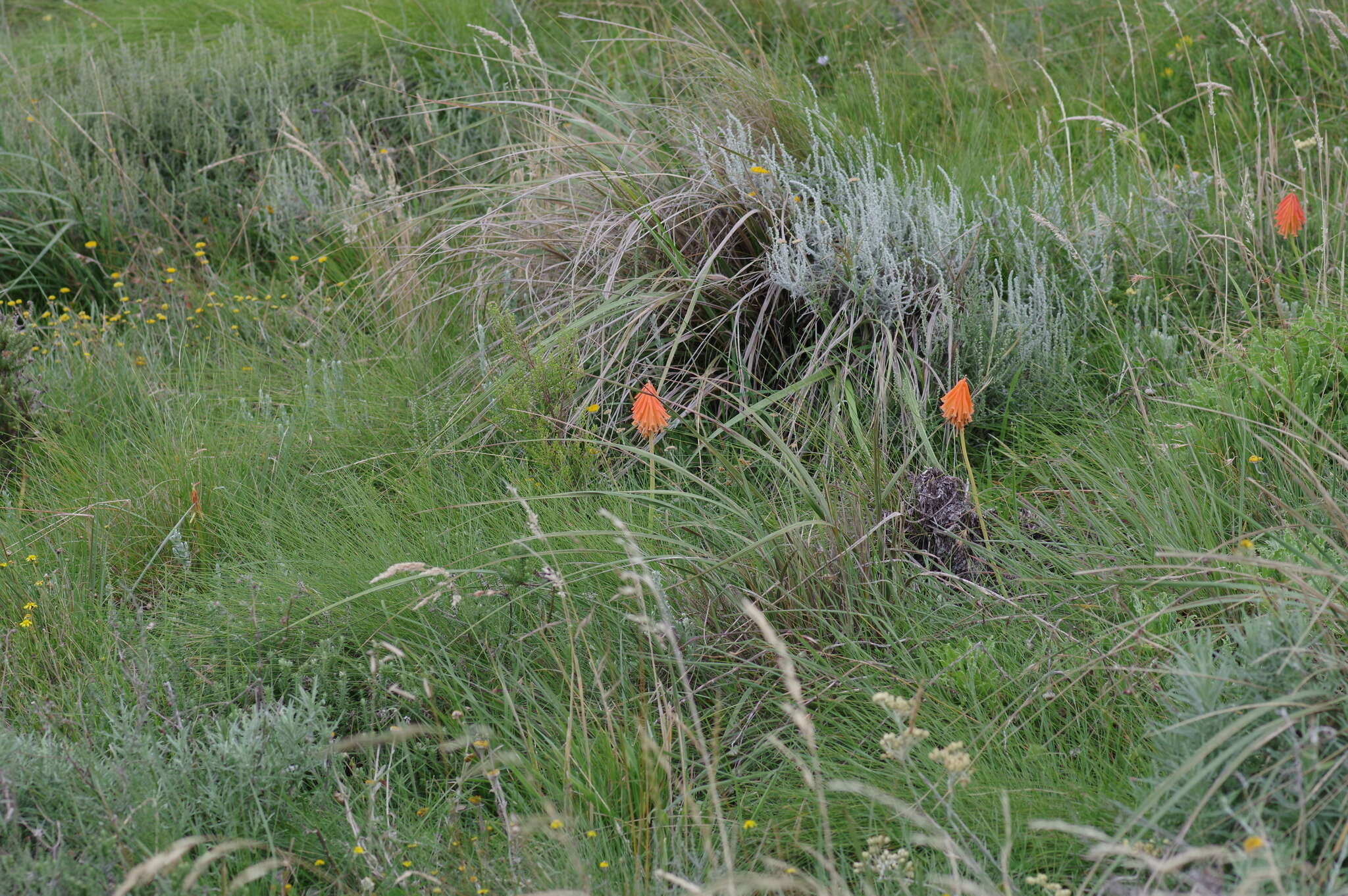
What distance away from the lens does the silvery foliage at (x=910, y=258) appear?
3180 millimetres

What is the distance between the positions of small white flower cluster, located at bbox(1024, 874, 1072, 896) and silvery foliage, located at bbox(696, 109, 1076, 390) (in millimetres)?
1493

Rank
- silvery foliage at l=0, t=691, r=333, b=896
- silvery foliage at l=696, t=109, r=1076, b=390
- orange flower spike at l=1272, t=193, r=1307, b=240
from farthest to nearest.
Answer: silvery foliage at l=696, t=109, r=1076, b=390, orange flower spike at l=1272, t=193, r=1307, b=240, silvery foliage at l=0, t=691, r=333, b=896

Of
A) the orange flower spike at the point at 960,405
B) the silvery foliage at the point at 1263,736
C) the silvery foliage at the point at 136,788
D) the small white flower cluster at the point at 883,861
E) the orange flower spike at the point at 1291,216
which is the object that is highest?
the orange flower spike at the point at 1291,216

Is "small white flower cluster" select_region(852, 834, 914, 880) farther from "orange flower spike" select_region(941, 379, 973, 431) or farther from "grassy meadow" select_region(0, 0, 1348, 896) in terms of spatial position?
"orange flower spike" select_region(941, 379, 973, 431)

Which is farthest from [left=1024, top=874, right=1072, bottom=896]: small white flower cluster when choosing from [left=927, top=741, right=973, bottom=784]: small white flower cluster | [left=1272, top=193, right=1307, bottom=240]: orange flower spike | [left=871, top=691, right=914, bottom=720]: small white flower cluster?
[left=1272, top=193, right=1307, bottom=240]: orange flower spike

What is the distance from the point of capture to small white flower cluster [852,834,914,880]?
5.76 feet

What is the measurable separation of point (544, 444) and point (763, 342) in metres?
0.74

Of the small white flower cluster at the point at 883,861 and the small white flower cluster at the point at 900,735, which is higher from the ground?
the small white flower cluster at the point at 900,735

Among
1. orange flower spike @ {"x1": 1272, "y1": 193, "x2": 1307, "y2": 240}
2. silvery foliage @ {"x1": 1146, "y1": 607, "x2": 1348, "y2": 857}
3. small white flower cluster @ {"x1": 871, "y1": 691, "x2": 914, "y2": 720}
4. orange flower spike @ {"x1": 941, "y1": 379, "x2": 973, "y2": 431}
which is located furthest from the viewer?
orange flower spike @ {"x1": 1272, "y1": 193, "x2": 1307, "y2": 240}

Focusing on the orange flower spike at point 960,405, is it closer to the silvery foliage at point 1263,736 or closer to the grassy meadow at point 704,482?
the grassy meadow at point 704,482

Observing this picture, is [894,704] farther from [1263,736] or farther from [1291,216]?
[1291,216]

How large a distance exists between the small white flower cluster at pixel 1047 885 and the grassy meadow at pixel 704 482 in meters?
0.04

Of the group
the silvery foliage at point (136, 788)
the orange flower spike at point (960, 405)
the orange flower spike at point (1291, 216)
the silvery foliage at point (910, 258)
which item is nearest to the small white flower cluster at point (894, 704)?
the orange flower spike at point (960, 405)

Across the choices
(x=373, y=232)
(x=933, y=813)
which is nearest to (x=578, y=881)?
(x=933, y=813)
